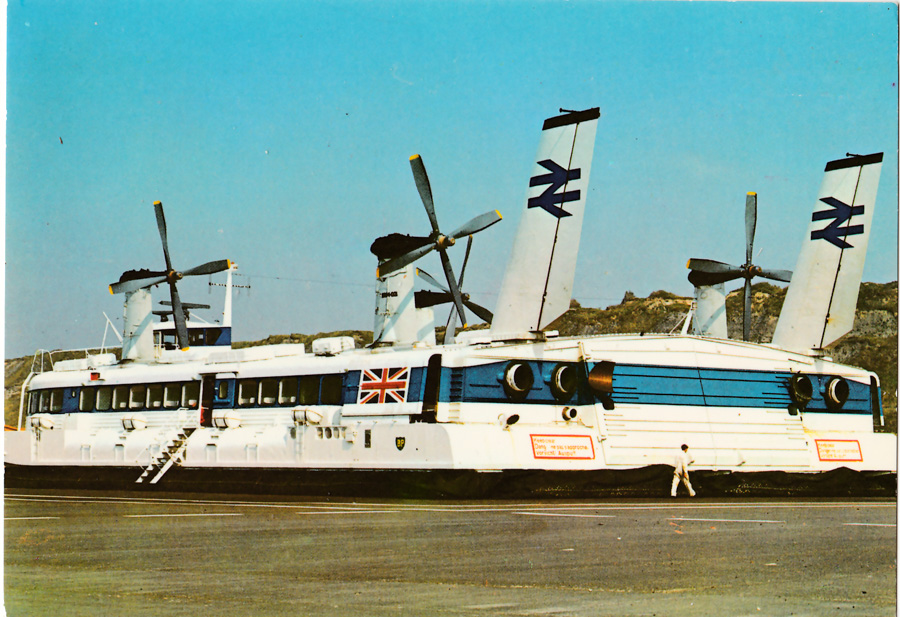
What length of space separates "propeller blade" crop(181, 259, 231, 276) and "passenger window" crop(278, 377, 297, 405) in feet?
30.7

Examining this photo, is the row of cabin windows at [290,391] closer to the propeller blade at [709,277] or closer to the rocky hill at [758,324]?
the propeller blade at [709,277]

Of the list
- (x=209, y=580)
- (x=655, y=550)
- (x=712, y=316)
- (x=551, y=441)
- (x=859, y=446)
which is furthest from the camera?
(x=712, y=316)

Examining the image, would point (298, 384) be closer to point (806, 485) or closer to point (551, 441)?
point (551, 441)

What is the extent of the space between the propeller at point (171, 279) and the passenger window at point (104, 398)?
348cm

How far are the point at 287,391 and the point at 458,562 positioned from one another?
69.3 feet

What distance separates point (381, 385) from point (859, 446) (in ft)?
48.5

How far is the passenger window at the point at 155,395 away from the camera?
3894 centimetres

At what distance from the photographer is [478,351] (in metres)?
30.1

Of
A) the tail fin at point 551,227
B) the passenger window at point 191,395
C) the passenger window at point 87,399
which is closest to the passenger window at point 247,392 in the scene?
the passenger window at point 191,395

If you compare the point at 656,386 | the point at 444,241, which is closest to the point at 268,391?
the point at 444,241

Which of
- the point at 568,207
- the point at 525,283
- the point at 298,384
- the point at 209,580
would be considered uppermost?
the point at 568,207

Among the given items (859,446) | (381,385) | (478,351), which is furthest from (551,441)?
(859,446)

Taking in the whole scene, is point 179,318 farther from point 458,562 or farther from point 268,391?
point 458,562

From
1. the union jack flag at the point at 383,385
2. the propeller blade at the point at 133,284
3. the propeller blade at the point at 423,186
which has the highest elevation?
the propeller blade at the point at 423,186
